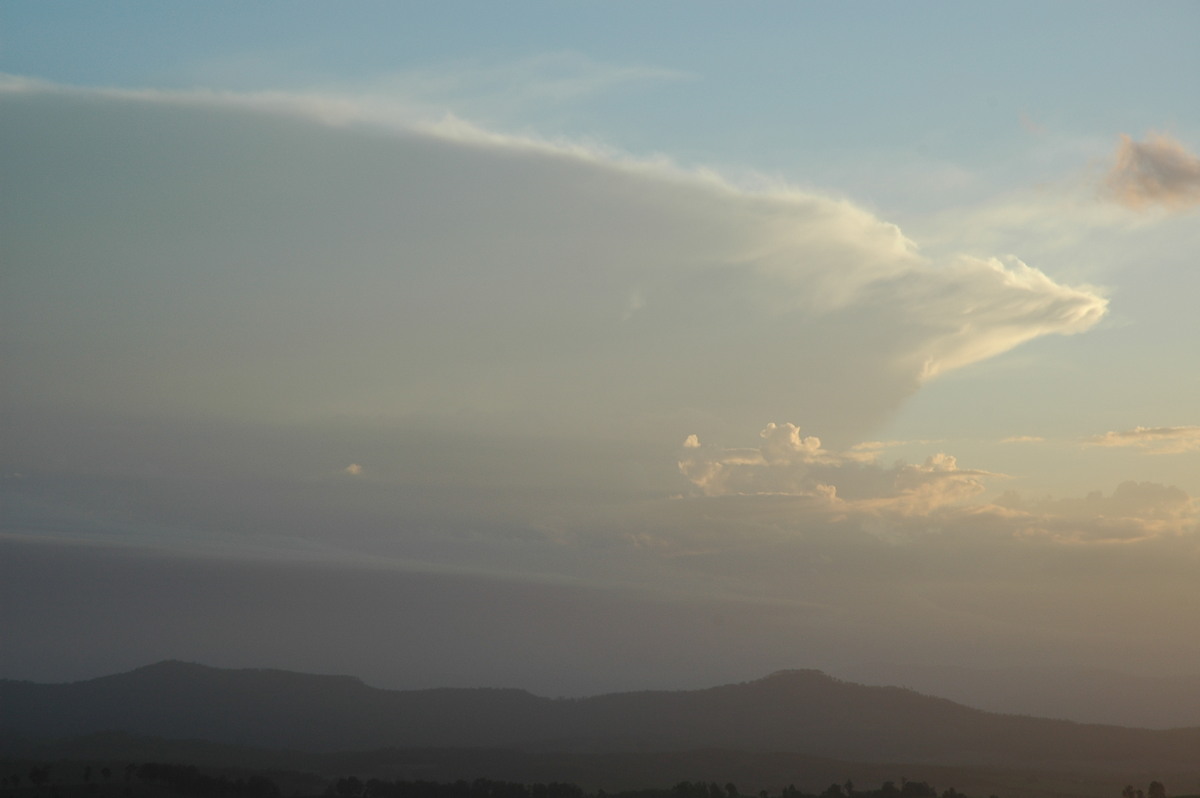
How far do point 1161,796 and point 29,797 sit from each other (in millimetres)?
206038

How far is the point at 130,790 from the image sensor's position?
19700cm

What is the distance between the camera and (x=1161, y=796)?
198500 millimetres

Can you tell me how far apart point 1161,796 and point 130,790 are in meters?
194

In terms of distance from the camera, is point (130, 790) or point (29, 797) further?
point (130, 790)

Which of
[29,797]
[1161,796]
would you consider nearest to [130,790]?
[29,797]

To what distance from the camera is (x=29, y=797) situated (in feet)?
604

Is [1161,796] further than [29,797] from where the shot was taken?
Yes

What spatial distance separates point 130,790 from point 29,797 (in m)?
17.8

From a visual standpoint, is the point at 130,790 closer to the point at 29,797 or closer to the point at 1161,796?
the point at 29,797
